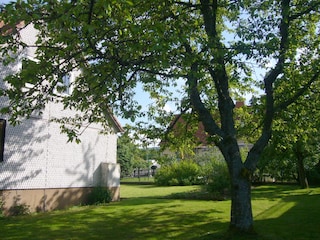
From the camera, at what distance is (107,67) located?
314 inches

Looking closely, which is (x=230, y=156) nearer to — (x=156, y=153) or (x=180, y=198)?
(x=156, y=153)

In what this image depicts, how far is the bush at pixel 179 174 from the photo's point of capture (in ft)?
109

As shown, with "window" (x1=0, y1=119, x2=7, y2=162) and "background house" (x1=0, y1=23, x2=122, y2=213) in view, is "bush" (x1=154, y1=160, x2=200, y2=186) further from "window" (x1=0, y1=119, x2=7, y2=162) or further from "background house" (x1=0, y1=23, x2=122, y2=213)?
"window" (x1=0, y1=119, x2=7, y2=162)

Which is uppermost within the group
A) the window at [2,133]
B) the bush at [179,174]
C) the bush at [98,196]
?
the window at [2,133]

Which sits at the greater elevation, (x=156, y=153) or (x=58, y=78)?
(x=58, y=78)

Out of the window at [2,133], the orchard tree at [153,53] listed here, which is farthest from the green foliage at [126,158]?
the orchard tree at [153,53]

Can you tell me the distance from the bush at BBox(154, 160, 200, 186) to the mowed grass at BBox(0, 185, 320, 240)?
16.8 metres

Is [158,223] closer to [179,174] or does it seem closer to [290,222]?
[290,222]

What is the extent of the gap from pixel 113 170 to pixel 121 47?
41.8ft

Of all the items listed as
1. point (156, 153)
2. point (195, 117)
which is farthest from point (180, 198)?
point (195, 117)

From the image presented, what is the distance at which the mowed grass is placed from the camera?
9.86 metres

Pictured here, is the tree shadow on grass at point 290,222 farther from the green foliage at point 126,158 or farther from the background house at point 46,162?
the green foliage at point 126,158

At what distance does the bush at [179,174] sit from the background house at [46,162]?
1486cm

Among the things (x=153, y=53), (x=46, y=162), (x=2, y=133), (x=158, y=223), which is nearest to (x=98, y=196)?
(x=46, y=162)
